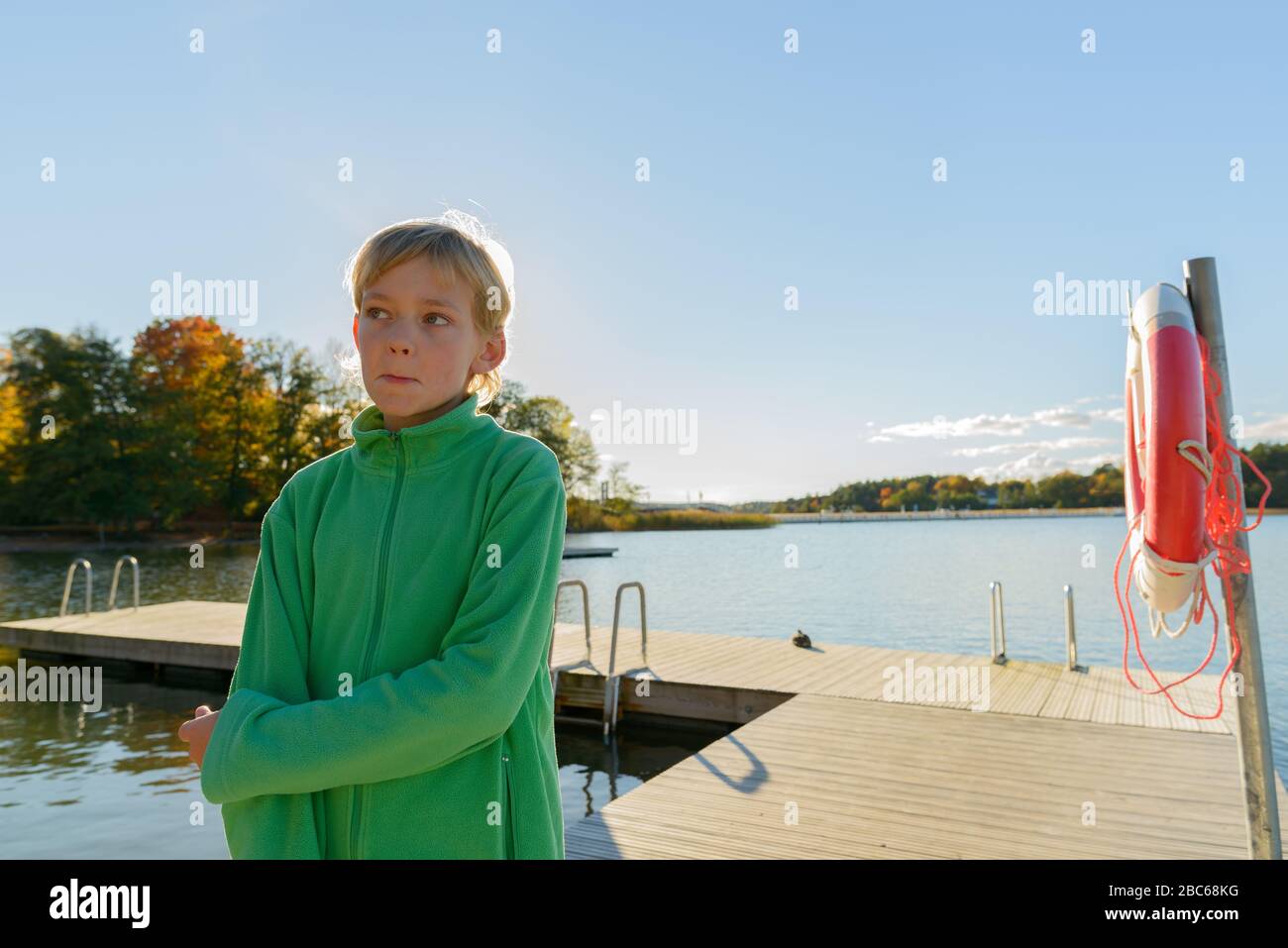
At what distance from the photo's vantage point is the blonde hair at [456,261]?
4.19ft

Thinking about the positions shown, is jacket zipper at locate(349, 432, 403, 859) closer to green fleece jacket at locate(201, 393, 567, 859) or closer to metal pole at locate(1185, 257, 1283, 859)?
green fleece jacket at locate(201, 393, 567, 859)

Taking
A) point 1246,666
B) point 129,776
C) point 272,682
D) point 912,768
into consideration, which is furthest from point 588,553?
point 272,682

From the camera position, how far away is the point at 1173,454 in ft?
9.46

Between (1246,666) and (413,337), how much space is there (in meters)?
2.86

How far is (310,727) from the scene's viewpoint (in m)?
1.09

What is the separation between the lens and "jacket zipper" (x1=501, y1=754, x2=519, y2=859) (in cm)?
119

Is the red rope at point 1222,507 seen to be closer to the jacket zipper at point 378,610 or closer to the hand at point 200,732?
the jacket zipper at point 378,610

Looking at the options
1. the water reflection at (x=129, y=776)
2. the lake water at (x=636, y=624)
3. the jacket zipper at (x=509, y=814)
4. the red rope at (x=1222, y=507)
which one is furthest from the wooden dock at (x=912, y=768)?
the jacket zipper at (x=509, y=814)

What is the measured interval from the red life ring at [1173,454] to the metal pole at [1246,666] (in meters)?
0.07
